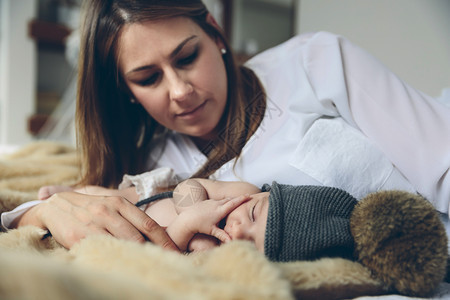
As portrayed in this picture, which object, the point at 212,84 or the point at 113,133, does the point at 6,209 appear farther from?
the point at 212,84

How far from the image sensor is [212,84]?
3.06 ft

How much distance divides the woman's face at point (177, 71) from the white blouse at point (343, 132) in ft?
0.46

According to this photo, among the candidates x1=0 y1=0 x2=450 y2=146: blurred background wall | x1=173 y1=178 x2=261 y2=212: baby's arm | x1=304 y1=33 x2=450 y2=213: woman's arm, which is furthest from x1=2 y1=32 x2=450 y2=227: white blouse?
x1=0 y1=0 x2=450 y2=146: blurred background wall

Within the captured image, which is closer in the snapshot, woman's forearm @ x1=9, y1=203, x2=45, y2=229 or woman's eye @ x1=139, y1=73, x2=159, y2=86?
woman's forearm @ x1=9, y1=203, x2=45, y2=229

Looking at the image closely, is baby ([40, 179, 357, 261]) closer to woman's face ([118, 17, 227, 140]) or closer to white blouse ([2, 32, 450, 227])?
white blouse ([2, 32, 450, 227])

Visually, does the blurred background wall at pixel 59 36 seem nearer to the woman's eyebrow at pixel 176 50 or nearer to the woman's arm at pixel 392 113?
the woman's arm at pixel 392 113

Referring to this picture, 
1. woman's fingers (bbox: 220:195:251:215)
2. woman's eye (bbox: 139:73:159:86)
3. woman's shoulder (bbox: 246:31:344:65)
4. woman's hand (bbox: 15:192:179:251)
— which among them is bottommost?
woman's hand (bbox: 15:192:179:251)

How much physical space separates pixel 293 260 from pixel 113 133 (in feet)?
2.48

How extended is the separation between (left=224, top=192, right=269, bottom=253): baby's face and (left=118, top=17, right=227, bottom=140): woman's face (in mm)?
361

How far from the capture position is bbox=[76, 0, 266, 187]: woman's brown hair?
0.91 m

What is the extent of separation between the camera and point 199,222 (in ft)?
2.03

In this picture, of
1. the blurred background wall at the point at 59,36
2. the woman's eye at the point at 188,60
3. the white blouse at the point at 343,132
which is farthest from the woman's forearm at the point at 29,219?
the blurred background wall at the point at 59,36

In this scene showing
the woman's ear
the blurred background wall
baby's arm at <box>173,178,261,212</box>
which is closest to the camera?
baby's arm at <box>173,178,261,212</box>

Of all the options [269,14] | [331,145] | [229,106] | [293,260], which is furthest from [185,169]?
[269,14]
